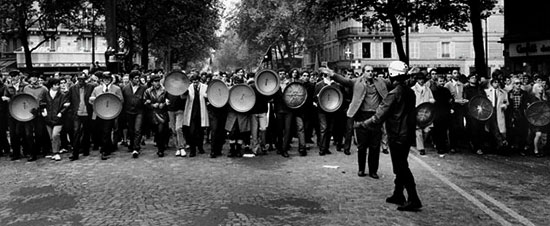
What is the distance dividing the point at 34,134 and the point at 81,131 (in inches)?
45.3

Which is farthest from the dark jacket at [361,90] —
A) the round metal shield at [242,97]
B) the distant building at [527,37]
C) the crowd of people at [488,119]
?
the distant building at [527,37]

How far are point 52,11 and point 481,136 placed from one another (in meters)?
29.7

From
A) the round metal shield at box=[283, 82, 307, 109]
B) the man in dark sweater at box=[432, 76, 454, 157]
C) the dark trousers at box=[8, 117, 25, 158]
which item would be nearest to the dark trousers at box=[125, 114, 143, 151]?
the dark trousers at box=[8, 117, 25, 158]

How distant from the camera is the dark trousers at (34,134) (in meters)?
12.6

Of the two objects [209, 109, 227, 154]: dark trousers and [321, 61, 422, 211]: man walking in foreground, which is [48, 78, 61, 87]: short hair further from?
[321, 61, 422, 211]: man walking in foreground

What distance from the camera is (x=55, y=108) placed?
499 inches

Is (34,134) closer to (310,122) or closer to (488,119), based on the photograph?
(310,122)

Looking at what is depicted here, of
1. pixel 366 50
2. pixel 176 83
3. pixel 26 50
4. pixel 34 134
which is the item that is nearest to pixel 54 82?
pixel 34 134

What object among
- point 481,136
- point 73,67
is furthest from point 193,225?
point 73,67

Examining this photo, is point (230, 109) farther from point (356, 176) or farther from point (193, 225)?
point (193, 225)

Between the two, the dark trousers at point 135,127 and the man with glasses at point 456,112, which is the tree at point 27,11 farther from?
the man with glasses at point 456,112

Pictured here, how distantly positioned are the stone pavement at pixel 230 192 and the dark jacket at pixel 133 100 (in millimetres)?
1174

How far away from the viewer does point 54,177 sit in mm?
10359

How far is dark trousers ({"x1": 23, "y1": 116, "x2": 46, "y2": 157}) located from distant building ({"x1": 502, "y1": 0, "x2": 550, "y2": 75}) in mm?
25028
